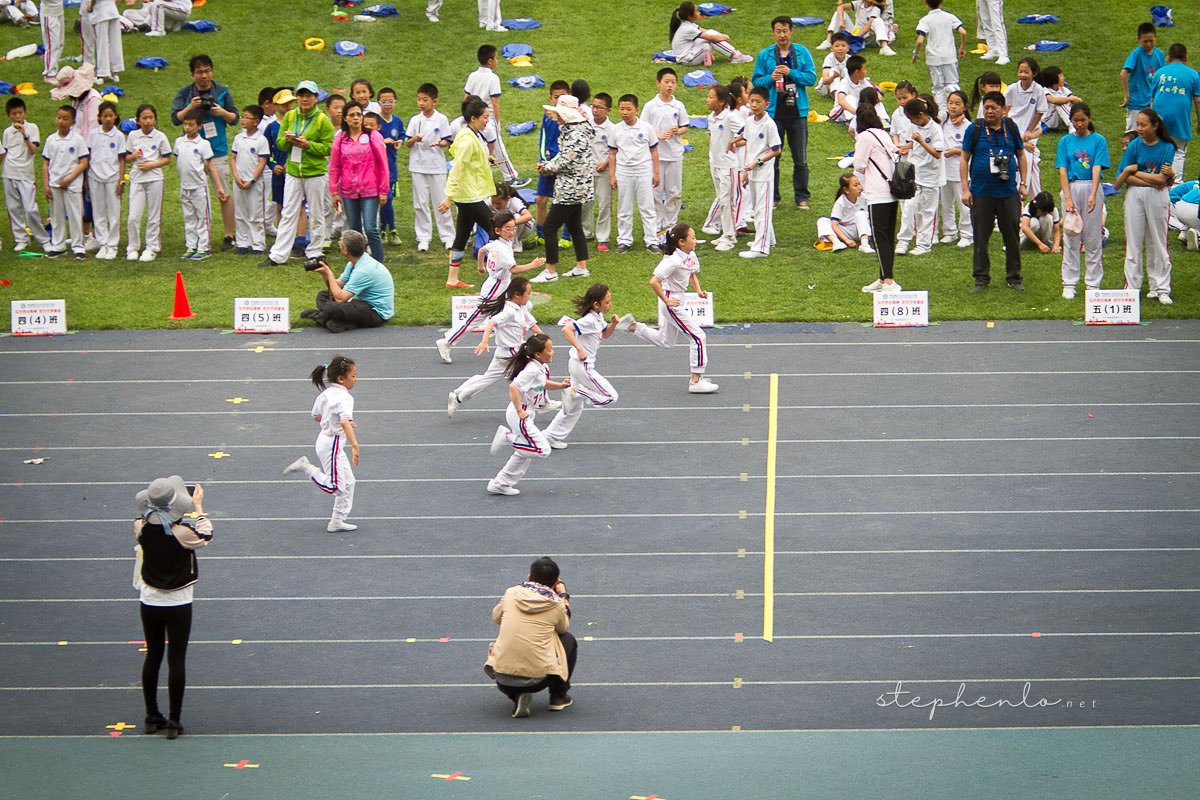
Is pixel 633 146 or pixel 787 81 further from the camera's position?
pixel 787 81

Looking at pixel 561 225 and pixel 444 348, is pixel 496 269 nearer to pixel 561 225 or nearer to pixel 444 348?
pixel 444 348

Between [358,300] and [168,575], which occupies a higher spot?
[358,300]

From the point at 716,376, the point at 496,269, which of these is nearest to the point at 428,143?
the point at 496,269

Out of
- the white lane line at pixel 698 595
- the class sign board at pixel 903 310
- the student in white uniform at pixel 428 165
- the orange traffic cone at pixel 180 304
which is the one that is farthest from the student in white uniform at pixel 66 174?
the class sign board at pixel 903 310

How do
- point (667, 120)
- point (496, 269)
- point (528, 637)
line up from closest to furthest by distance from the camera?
point (528, 637), point (496, 269), point (667, 120)

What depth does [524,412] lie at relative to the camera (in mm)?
12367

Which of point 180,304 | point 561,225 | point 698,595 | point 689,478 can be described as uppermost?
point 561,225

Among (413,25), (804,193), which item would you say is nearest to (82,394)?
(804,193)

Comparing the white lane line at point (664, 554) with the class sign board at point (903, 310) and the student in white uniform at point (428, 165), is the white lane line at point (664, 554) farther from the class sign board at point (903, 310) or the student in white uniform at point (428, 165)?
the student in white uniform at point (428, 165)

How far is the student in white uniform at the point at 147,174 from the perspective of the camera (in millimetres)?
19438

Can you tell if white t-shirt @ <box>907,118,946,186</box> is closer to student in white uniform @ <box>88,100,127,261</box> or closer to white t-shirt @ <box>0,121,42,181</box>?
student in white uniform @ <box>88,100,127,261</box>

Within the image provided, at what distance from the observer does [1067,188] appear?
16.9 meters

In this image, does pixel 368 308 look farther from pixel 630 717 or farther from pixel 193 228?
pixel 630 717

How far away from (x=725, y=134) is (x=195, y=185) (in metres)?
6.45
